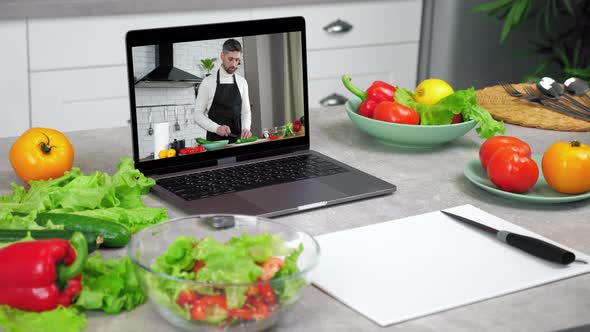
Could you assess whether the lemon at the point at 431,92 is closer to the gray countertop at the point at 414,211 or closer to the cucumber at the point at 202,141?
the gray countertop at the point at 414,211

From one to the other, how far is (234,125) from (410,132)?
1.21 ft

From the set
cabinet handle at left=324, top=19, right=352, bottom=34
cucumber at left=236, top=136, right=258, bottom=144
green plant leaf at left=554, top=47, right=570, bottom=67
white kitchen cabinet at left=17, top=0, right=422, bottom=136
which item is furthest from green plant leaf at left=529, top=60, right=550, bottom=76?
cucumber at left=236, top=136, right=258, bottom=144

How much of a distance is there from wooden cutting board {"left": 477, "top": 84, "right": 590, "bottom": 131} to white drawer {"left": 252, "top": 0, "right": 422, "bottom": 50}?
3.84 feet

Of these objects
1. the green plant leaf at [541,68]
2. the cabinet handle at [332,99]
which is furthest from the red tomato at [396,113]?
the green plant leaf at [541,68]

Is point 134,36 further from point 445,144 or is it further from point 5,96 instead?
point 5,96

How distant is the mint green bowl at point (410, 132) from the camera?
5.35 feet

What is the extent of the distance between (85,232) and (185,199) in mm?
252

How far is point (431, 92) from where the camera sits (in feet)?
5.67

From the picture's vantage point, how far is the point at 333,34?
10.5ft

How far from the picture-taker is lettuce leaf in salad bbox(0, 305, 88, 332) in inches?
35.3

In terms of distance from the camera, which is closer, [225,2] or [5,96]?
[5,96]

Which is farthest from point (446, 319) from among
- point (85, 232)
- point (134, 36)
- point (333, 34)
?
point (333, 34)

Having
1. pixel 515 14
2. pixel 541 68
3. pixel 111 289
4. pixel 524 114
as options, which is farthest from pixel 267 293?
pixel 541 68

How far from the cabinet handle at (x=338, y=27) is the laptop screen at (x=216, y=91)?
1628 mm
